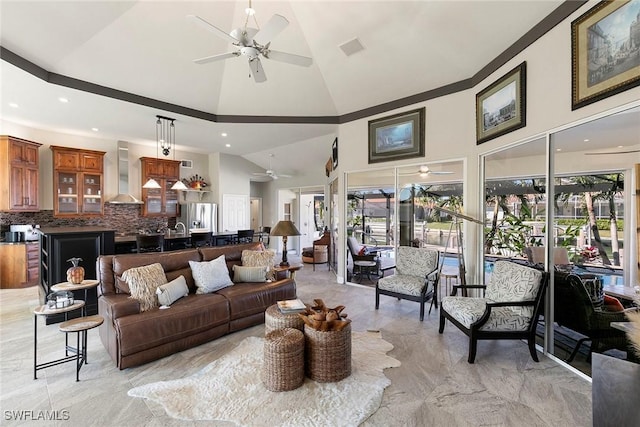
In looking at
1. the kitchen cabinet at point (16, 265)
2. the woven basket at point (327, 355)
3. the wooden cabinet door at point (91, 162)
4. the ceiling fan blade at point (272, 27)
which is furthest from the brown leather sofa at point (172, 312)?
the wooden cabinet door at point (91, 162)

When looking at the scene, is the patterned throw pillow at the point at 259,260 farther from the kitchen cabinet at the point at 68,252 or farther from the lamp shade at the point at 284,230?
the kitchen cabinet at the point at 68,252

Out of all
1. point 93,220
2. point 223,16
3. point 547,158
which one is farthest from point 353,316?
point 93,220

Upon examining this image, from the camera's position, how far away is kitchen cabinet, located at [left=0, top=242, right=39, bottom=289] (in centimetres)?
555

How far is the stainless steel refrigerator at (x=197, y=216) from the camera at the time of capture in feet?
27.5

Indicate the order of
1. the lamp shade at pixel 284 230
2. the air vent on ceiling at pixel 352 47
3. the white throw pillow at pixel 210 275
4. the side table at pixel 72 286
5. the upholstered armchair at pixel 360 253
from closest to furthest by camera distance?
the side table at pixel 72 286 → the white throw pillow at pixel 210 275 → the air vent on ceiling at pixel 352 47 → the lamp shade at pixel 284 230 → the upholstered armchair at pixel 360 253

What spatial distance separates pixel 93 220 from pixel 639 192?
31.1 ft

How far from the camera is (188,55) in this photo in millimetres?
4191

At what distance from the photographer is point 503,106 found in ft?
11.9

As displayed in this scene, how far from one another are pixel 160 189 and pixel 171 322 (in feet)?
20.2

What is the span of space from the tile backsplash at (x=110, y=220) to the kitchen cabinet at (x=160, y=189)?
291mm

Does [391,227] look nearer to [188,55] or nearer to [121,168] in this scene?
[188,55]

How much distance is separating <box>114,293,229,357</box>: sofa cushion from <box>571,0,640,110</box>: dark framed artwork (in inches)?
163

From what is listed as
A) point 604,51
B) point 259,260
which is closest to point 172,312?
point 259,260

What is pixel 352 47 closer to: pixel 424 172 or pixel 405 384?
pixel 424 172
